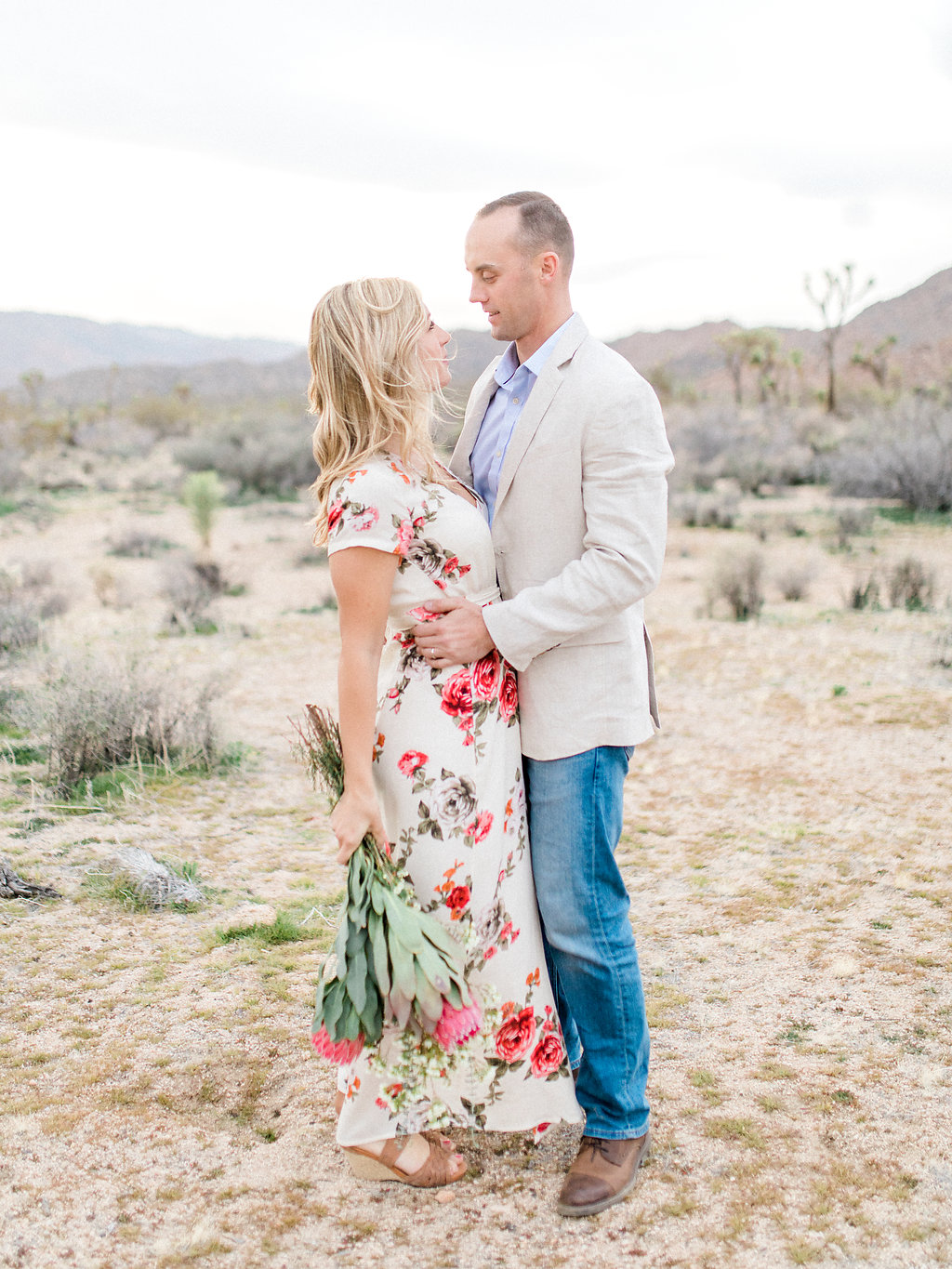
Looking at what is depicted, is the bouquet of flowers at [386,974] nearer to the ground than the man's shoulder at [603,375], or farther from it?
nearer to the ground

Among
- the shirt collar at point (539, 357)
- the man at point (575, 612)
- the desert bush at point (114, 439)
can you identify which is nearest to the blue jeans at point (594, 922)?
the man at point (575, 612)

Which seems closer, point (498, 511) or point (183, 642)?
point (498, 511)

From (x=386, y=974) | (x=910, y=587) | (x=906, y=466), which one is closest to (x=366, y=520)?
(x=386, y=974)

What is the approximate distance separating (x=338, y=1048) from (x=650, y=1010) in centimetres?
134

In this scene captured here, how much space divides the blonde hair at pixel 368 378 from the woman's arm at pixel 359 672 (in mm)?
145

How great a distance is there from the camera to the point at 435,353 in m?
2.21

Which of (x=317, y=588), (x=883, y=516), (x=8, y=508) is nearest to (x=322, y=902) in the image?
(x=317, y=588)

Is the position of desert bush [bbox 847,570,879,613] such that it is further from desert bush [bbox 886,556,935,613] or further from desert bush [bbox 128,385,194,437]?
desert bush [bbox 128,385,194,437]

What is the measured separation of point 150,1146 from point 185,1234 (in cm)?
36

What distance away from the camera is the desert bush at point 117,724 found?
5.09m

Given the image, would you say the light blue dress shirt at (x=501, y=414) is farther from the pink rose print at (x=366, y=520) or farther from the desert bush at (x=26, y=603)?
the desert bush at (x=26, y=603)

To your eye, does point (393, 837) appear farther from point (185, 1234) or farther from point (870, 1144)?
point (870, 1144)

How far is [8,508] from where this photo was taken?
54.1 ft

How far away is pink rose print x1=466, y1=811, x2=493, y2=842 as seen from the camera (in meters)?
2.19
